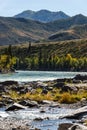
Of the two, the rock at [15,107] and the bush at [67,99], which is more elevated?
the rock at [15,107]

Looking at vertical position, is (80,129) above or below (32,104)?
above

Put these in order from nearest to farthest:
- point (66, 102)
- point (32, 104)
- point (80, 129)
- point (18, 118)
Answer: point (80, 129), point (18, 118), point (32, 104), point (66, 102)

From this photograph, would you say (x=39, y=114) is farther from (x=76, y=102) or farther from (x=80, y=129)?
(x=80, y=129)

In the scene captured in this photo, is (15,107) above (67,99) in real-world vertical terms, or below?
above

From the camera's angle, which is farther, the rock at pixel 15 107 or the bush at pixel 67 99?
the bush at pixel 67 99

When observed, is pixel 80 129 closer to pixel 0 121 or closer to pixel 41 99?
pixel 0 121

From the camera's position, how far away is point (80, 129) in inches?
1141

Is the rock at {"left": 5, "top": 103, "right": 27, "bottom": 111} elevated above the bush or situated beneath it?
elevated above

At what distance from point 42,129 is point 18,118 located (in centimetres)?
809

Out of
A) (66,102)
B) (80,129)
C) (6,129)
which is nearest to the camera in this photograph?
(80,129)

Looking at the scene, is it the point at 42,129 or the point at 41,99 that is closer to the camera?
the point at 42,129

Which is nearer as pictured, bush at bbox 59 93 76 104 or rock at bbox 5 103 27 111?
rock at bbox 5 103 27 111

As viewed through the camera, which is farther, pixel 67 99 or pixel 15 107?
pixel 67 99

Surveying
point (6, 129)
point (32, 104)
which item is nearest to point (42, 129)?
point (6, 129)
